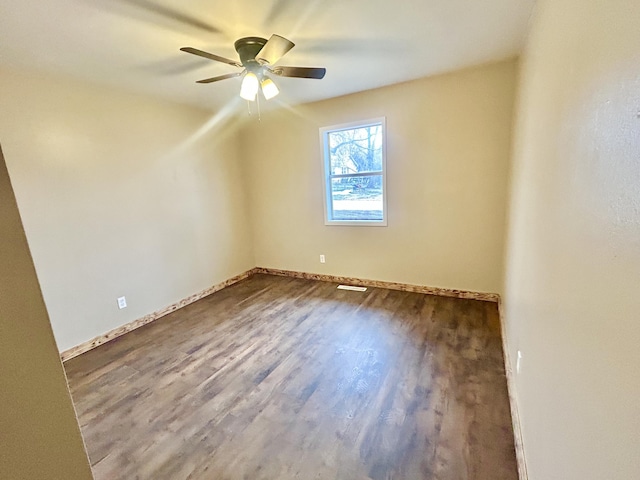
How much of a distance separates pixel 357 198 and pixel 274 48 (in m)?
2.33

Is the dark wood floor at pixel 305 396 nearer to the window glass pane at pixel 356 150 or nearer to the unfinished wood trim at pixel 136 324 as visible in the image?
the unfinished wood trim at pixel 136 324

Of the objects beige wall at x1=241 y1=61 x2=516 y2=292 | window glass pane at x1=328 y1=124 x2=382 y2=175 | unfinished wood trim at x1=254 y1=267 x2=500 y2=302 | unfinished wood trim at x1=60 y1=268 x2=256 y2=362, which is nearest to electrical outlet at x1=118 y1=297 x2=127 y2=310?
unfinished wood trim at x1=60 y1=268 x2=256 y2=362

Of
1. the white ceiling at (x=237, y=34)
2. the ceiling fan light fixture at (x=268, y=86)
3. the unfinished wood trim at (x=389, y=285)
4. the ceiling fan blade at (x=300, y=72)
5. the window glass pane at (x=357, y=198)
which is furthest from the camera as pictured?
the window glass pane at (x=357, y=198)

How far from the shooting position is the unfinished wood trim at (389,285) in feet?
11.2

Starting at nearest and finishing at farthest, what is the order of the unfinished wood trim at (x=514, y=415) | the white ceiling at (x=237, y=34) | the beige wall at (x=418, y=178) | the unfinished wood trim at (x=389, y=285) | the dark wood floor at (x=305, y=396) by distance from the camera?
the unfinished wood trim at (x=514, y=415)
the dark wood floor at (x=305, y=396)
the white ceiling at (x=237, y=34)
the beige wall at (x=418, y=178)
the unfinished wood trim at (x=389, y=285)

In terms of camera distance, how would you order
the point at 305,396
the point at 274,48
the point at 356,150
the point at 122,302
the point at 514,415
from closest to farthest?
the point at 514,415
the point at 274,48
the point at 305,396
the point at 122,302
the point at 356,150

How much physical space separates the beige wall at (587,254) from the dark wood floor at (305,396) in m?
0.53

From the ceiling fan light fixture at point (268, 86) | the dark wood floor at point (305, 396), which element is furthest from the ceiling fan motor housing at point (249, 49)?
the dark wood floor at point (305, 396)

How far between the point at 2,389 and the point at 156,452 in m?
1.34

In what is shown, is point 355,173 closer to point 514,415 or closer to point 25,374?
point 514,415

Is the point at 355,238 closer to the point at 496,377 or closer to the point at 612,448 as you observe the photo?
the point at 496,377

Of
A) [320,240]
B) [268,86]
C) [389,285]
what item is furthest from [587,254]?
[320,240]

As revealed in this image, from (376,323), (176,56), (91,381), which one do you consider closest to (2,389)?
(91,381)

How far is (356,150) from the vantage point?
153 inches
